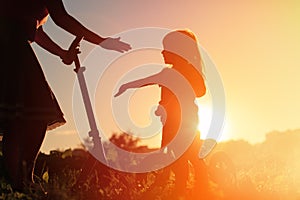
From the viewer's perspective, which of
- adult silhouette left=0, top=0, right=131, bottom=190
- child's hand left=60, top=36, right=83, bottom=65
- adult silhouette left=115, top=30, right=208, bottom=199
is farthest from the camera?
adult silhouette left=115, top=30, right=208, bottom=199

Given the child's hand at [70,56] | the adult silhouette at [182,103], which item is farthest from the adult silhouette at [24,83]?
the adult silhouette at [182,103]

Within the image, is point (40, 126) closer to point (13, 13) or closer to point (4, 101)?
point (4, 101)

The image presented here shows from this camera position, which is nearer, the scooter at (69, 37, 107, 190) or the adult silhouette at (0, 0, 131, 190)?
the adult silhouette at (0, 0, 131, 190)

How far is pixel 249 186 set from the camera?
31.4 feet

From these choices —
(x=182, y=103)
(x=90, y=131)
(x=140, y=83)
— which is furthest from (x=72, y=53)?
(x=182, y=103)

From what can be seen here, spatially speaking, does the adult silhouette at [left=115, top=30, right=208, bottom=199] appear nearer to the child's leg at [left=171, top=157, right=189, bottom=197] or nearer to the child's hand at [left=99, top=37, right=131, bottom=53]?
the child's leg at [left=171, top=157, right=189, bottom=197]

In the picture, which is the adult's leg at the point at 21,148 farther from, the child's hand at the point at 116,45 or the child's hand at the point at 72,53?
the child's hand at the point at 116,45

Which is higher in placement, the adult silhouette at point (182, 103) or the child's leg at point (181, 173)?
the adult silhouette at point (182, 103)

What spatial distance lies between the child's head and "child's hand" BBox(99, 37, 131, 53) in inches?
93.3

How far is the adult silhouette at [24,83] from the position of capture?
20.9 feet

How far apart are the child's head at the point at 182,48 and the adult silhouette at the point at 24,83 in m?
2.36

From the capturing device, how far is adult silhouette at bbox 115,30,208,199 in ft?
27.8

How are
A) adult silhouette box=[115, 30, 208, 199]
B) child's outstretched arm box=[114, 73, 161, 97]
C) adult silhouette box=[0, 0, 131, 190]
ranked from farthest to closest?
adult silhouette box=[115, 30, 208, 199], child's outstretched arm box=[114, 73, 161, 97], adult silhouette box=[0, 0, 131, 190]

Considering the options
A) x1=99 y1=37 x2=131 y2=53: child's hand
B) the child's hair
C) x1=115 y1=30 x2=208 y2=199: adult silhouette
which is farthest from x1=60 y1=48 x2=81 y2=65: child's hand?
the child's hair
